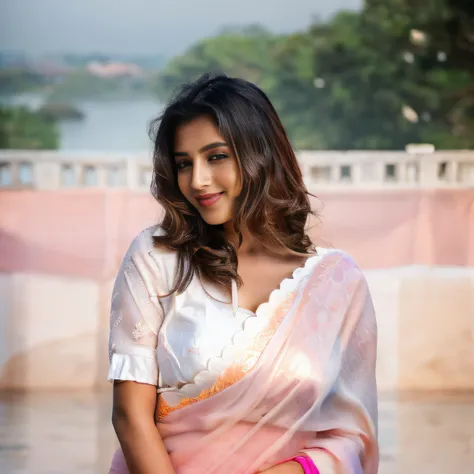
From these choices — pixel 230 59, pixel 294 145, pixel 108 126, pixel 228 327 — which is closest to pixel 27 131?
pixel 108 126

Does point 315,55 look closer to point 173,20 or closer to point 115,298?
point 173,20

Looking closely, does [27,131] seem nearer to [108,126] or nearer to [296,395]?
[108,126]

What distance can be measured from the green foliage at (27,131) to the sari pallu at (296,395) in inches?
102

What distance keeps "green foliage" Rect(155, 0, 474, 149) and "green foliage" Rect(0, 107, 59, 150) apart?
549 mm

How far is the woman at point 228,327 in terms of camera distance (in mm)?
1402

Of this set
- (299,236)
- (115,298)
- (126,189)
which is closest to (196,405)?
(115,298)

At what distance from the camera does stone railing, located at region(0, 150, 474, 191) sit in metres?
3.88

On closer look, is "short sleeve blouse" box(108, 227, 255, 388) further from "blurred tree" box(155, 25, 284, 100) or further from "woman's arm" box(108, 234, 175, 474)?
"blurred tree" box(155, 25, 284, 100)

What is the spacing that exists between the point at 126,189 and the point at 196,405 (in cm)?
266

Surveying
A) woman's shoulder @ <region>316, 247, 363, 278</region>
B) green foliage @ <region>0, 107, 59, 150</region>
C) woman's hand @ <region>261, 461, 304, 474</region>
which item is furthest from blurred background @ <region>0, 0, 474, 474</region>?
woman's hand @ <region>261, 461, 304, 474</region>

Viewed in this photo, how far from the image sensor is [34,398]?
391 centimetres

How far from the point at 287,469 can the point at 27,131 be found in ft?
9.43

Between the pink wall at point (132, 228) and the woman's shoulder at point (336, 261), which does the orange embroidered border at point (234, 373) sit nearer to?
the woman's shoulder at point (336, 261)

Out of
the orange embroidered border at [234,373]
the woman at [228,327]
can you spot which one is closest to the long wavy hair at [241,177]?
the woman at [228,327]
